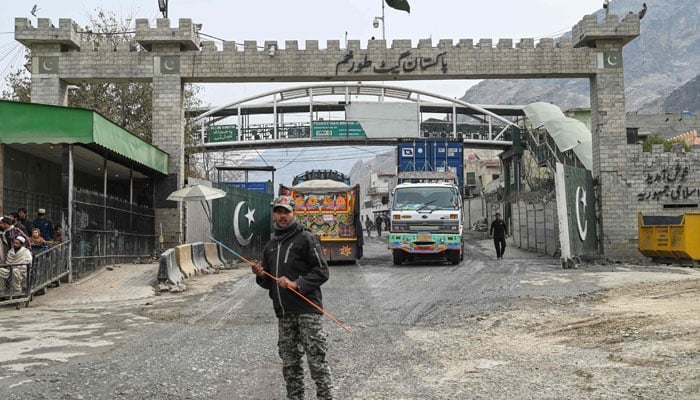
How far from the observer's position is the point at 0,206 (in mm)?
15859

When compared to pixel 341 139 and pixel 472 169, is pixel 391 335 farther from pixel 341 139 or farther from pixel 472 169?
pixel 472 169

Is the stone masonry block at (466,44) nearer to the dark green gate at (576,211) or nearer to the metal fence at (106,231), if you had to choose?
the dark green gate at (576,211)

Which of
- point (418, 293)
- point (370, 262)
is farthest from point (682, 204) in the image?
→ point (418, 293)

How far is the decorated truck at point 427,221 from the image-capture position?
20.9 meters

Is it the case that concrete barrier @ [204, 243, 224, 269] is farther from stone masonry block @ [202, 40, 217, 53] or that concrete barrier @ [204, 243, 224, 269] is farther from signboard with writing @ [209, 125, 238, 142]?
signboard with writing @ [209, 125, 238, 142]

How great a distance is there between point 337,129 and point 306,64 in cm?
2829

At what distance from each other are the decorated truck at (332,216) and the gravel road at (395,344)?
7191 millimetres

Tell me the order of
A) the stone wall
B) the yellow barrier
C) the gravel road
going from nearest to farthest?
the gravel road
the yellow barrier
the stone wall

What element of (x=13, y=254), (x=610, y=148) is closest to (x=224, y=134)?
(x=610, y=148)

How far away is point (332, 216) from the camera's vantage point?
71.7 ft

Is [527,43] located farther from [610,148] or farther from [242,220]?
[242,220]

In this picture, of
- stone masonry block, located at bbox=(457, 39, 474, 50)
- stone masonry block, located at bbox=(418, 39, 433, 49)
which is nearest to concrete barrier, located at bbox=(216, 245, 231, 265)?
stone masonry block, located at bbox=(418, 39, 433, 49)

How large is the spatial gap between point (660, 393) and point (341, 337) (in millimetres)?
4328

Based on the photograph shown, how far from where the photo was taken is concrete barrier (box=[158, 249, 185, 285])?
15141 millimetres
